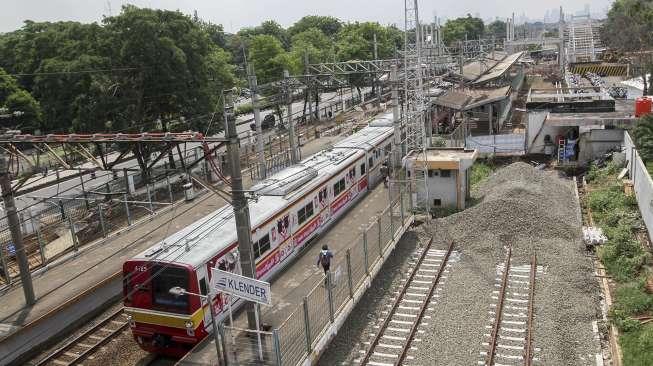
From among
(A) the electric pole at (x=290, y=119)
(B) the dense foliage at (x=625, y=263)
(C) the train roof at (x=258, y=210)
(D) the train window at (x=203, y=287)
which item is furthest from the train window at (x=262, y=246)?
(A) the electric pole at (x=290, y=119)

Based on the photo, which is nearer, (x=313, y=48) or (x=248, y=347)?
(x=248, y=347)

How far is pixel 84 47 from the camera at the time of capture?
25391 millimetres

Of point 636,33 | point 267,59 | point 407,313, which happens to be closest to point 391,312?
point 407,313

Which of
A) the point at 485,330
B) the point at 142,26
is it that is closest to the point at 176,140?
the point at 485,330

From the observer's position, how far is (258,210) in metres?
14.9

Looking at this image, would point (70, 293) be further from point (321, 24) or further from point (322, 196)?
point (321, 24)

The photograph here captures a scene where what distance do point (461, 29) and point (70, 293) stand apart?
10211 cm

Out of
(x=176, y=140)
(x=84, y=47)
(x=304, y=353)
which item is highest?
(x=84, y=47)

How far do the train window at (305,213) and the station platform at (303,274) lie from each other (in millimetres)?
1022

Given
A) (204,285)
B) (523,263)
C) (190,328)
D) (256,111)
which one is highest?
(256,111)

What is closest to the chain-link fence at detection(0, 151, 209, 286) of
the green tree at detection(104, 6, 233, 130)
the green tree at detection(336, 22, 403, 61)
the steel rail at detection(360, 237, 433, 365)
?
the green tree at detection(104, 6, 233, 130)

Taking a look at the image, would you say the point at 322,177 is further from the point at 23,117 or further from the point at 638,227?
the point at 23,117

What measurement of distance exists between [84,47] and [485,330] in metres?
21.4

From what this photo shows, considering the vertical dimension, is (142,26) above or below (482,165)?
above
